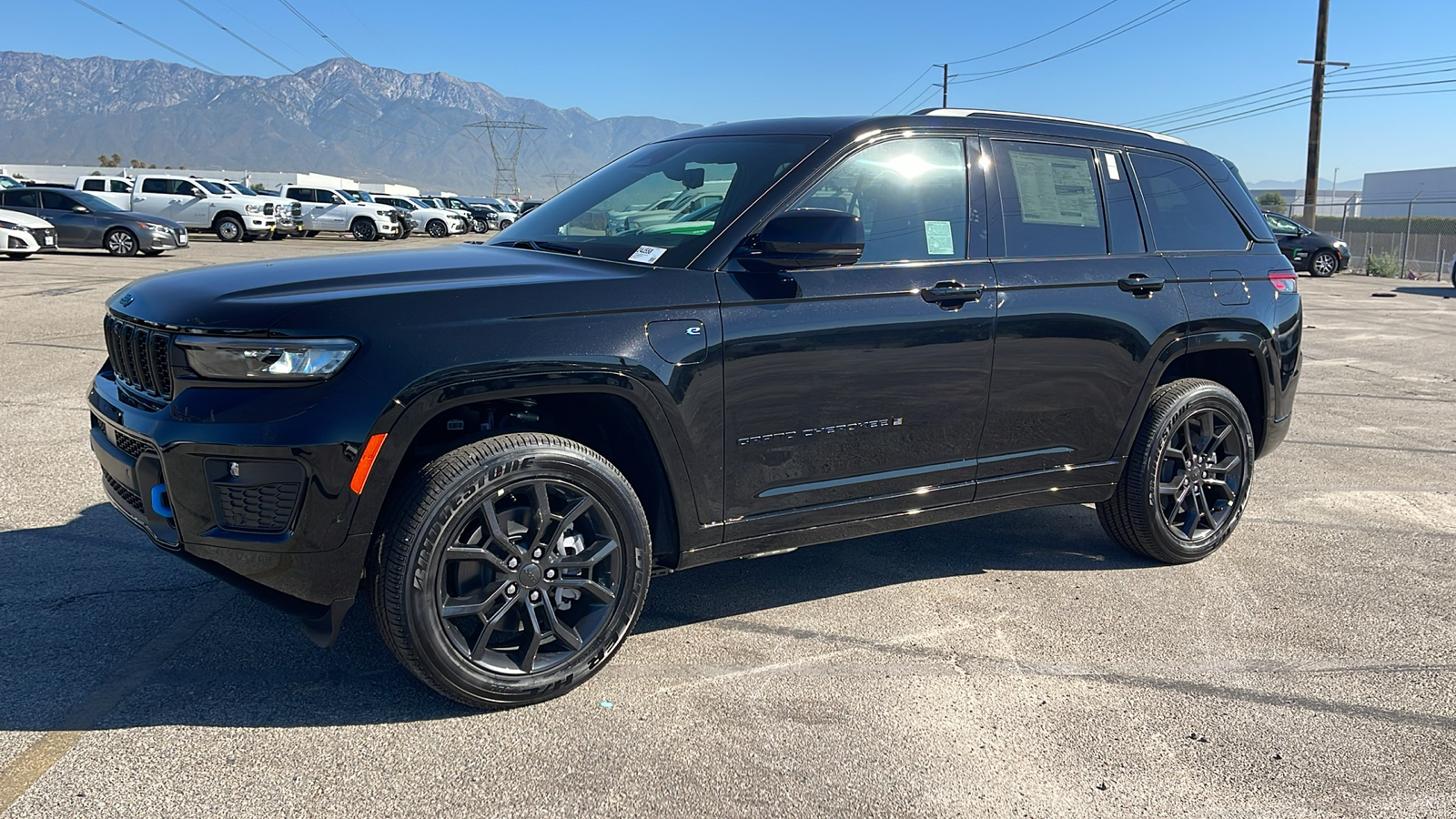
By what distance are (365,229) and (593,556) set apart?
35318 millimetres

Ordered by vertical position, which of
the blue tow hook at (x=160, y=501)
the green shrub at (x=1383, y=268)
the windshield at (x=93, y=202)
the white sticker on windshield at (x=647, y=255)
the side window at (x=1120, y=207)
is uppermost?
the windshield at (x=93, y=202)

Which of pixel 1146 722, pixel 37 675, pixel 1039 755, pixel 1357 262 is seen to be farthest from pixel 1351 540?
pixel 1357 262

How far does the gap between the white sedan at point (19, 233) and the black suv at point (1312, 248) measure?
26921mm

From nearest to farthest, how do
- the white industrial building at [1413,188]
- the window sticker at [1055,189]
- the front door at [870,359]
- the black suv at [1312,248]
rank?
the front door at [870,359], the window sticker at [1055,189], the black suv at [1312,248], the white industrial building at [1413,188]

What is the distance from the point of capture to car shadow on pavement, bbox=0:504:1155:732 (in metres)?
3.28

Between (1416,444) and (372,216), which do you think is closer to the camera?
(1416,444)

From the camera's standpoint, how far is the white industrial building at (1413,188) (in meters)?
81.4

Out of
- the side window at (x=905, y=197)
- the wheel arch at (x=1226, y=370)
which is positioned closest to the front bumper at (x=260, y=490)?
the side window at (x=905, y=197)

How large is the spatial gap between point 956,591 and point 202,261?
67.0 ft

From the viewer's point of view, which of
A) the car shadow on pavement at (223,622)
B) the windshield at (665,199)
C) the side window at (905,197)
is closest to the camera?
the car shadow on pavement at (223,622)

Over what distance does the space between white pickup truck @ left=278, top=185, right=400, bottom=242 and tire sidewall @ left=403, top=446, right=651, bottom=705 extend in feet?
114

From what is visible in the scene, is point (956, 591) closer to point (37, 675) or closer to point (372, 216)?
point (37, 675)

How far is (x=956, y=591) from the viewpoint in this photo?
4520 millimetres

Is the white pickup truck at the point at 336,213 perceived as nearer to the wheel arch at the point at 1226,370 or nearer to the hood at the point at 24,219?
the hood at the point at 24,219
